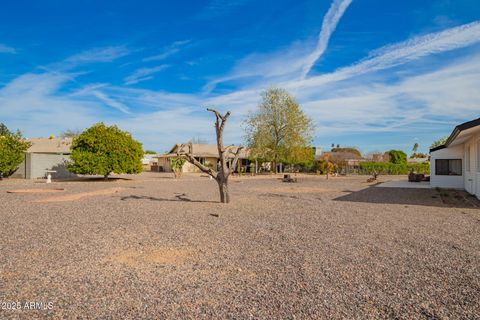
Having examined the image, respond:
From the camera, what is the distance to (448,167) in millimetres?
20141

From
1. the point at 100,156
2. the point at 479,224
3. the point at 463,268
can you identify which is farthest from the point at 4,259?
the point at 100,156

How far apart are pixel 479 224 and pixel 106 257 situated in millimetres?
8372

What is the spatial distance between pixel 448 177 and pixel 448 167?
605 mm

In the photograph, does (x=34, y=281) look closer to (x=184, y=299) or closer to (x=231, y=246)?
(x=184, y=299)

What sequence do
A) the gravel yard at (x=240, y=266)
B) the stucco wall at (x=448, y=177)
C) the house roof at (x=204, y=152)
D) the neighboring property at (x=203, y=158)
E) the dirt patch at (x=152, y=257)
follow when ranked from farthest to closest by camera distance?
the house roof at (x=204, y=152)
the neighboring property at (x=203, y=158)
the stucco wall at (x=448, y=177)
the dirt patch at (x=152, y=257)
the gravel yard at (x=240, y=266)

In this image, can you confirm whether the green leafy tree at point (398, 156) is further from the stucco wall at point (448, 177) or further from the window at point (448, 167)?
the window at point (448, 167)

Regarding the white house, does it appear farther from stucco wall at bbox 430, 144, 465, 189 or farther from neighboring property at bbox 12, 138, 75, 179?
neighboring property at bbox 12, 138, 75, 179

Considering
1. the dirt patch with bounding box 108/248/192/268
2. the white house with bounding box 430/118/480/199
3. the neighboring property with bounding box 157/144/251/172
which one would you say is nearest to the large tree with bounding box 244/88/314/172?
the neighboring property with bounding box 157/144/251/172

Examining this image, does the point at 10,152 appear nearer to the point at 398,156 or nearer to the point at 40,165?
the point at 40,165

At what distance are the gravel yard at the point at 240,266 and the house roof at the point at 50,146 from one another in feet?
113

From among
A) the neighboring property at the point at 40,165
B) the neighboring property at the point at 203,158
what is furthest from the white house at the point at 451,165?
the neighboring property at the point at 40,165

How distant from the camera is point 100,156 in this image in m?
23.4

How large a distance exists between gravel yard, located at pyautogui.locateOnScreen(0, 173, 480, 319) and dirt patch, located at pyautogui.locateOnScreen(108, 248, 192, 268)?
17 millimetres

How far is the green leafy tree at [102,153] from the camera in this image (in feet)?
76.0
